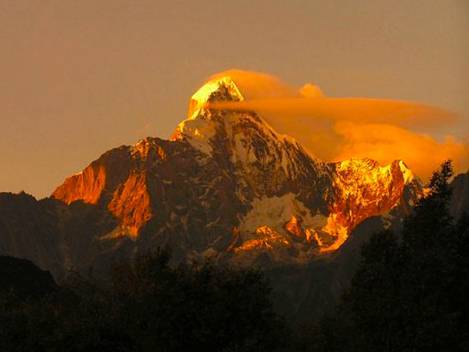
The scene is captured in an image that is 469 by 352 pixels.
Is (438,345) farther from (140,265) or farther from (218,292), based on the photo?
(140,265)

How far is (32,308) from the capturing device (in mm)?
127625

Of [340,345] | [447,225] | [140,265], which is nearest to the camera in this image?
[447,225]

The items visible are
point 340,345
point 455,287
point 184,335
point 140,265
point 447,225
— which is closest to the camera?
point 184,335

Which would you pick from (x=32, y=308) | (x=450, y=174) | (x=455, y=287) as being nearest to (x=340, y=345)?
(x=450, y=174)

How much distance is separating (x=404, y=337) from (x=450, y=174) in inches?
1462

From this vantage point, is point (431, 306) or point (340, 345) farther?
point (340, 345)

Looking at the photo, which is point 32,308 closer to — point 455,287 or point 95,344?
point 95,344

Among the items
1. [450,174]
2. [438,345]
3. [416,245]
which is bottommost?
[438,345]

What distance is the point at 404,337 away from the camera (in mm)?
114375

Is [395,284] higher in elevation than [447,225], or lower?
lower

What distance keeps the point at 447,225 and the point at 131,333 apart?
132 ft

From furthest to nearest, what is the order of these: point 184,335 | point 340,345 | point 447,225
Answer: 1. point 340,345
2. point 447,225
3. point 184,335

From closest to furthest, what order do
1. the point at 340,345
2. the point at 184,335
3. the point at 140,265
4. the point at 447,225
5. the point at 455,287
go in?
the point at 184,335, the point at 455,287, the point at 447,225, the point at 140,265, the point at 340,345

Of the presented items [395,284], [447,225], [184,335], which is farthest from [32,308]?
[447,225]
